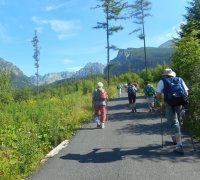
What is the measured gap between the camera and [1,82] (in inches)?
2269

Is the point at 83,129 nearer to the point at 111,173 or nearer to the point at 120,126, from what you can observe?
the point at 120,126

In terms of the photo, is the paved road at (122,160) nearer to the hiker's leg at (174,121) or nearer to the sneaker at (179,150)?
the sneaker at (179,150)

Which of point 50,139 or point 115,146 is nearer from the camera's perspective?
point 115,146

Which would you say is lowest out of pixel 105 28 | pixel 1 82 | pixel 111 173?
pixel 111 173

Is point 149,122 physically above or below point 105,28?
below

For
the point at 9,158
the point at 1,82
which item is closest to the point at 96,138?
the point at 9,158

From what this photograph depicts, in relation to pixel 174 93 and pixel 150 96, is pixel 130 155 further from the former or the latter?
pixel 150 96

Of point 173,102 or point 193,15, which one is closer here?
point 173,102

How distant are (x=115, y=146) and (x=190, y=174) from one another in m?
3.71

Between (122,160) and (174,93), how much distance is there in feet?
7.36

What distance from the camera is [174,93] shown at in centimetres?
980

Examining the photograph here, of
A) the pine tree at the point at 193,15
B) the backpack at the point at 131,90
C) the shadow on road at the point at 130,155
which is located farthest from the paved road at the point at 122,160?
the pine tree at the point at 193,15

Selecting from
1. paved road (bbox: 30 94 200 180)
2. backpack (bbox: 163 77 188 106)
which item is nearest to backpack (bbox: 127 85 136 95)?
paved road (bbox: 30 94 200 180)

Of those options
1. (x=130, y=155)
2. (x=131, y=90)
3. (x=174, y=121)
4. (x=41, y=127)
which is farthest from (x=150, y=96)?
(x=130, y=155)
